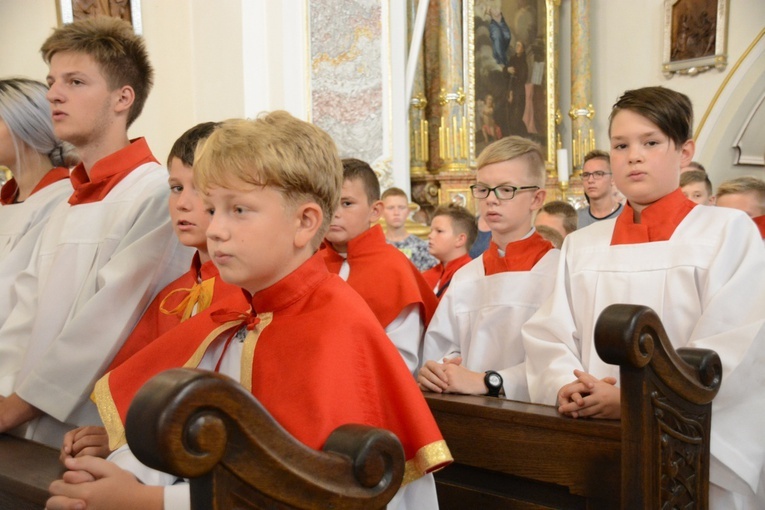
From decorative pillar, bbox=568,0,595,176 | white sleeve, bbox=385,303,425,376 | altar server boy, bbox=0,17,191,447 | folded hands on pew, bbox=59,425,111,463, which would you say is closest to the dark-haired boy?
white sleeve, bbox=385,303,425,376

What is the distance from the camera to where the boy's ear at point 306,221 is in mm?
1754

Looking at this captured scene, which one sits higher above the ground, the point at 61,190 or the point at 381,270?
the point at 61,190

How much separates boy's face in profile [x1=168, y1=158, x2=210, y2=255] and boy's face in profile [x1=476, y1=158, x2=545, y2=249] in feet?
4.10

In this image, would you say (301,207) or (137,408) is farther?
(301,207)

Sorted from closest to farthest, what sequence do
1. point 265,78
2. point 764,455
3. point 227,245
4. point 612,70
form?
point 227,245, point 764,455, point 265,78, point 612,70

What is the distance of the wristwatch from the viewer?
280 centimetres

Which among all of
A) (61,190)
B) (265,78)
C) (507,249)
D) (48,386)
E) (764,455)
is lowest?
(764,455)

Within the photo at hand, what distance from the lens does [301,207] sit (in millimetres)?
1751

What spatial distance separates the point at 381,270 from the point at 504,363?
668 millimetres

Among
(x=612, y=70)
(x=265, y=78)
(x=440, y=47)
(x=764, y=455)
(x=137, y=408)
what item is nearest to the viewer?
(x=137, y=408)

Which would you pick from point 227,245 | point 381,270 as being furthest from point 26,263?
point 227,245

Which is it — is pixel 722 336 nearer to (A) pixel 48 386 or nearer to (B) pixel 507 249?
(B) pixel 507 249

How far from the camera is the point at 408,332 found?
3369 mm

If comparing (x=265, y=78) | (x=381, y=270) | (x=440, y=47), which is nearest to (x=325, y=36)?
(x=265, y=78)
